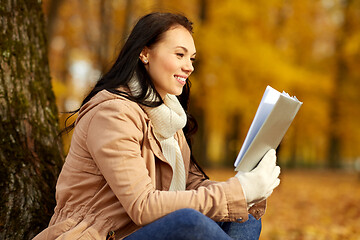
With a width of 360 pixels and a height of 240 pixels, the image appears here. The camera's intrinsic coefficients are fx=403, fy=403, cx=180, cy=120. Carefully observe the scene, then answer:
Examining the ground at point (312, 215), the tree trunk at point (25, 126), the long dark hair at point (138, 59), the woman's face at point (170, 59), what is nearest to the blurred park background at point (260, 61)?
the ground at point (312, 215)

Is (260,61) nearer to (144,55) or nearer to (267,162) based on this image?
(144,55)

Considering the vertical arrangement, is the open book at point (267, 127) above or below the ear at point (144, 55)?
below

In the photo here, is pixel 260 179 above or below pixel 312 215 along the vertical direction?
above

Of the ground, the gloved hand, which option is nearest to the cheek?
the gloved hand

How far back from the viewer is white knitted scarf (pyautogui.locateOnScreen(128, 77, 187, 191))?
1947mm

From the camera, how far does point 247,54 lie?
9531mm

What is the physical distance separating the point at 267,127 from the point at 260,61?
7.99 meters

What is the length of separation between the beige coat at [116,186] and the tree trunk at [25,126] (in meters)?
0.47

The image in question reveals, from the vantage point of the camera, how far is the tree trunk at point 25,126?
2219 millimetres

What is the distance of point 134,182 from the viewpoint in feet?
5.44

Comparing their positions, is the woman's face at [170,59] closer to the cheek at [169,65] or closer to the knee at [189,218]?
the cheek at [169,65]

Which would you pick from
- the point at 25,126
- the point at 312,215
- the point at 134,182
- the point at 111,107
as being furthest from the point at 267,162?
the point at 312,215

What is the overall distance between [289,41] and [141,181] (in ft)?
38.8

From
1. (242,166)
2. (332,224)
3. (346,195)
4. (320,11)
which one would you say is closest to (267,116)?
(242,166)
